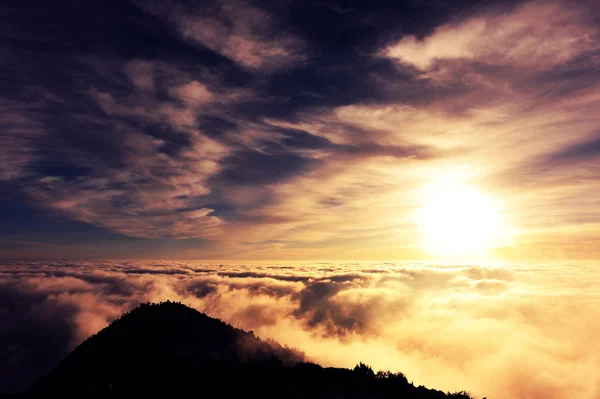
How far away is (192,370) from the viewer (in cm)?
4097

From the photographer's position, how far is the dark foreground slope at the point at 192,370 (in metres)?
33.9

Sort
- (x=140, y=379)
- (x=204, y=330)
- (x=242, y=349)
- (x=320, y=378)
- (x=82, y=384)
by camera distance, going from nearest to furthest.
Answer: (x=82, y=384)
(x=140, y=379)
(x=320, y=378)
(x=242, y=349)
(x=204, y=330)

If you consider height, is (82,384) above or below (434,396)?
above

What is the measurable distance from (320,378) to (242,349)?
19.3 meters

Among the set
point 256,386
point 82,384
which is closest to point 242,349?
point 256,386

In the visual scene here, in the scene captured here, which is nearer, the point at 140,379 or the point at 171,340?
the point at 140,379

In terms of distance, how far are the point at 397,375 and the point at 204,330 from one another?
34625mm

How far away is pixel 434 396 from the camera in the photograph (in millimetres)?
38688

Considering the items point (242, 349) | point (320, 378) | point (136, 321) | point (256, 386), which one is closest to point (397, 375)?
point (320, 378)

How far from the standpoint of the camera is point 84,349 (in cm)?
5625

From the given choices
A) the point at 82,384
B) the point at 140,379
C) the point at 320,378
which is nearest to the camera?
the point at 82,384

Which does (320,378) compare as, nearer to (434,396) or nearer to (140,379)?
(434,396)

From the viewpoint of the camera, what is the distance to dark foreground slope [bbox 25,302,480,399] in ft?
111

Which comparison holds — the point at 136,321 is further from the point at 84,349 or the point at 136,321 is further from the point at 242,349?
the point at 242,349
